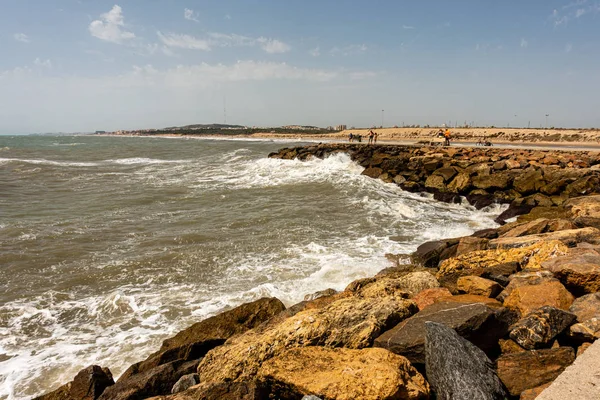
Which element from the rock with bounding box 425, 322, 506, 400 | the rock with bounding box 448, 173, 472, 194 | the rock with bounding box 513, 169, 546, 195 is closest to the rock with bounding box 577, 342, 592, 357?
the rock with bounding box 425, 322, 506, 400

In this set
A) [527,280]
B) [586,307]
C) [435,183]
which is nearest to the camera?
[586,307]

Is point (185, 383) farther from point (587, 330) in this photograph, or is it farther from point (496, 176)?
point (496, 176)

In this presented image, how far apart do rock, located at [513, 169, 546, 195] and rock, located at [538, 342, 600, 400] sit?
12645 mm

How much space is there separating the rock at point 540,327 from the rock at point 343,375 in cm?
121

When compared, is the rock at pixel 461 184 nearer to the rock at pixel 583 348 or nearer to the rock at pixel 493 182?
the rock at pixel 493 182

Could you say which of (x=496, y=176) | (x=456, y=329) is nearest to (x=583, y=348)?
(x=456, y=329)

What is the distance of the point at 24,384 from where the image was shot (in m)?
4.49

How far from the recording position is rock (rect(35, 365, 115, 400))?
12.5 ft

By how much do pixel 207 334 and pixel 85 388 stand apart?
5.05 ft

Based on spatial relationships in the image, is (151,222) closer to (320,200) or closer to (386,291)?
(320,200)

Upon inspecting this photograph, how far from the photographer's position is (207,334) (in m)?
4.91

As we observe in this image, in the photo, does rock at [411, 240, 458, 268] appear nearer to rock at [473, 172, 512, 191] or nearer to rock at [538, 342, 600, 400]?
rock at [538, 342, 600, 400]

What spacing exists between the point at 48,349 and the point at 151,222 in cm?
659

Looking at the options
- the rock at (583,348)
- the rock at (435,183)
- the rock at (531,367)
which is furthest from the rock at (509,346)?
the rock at (435,183)
